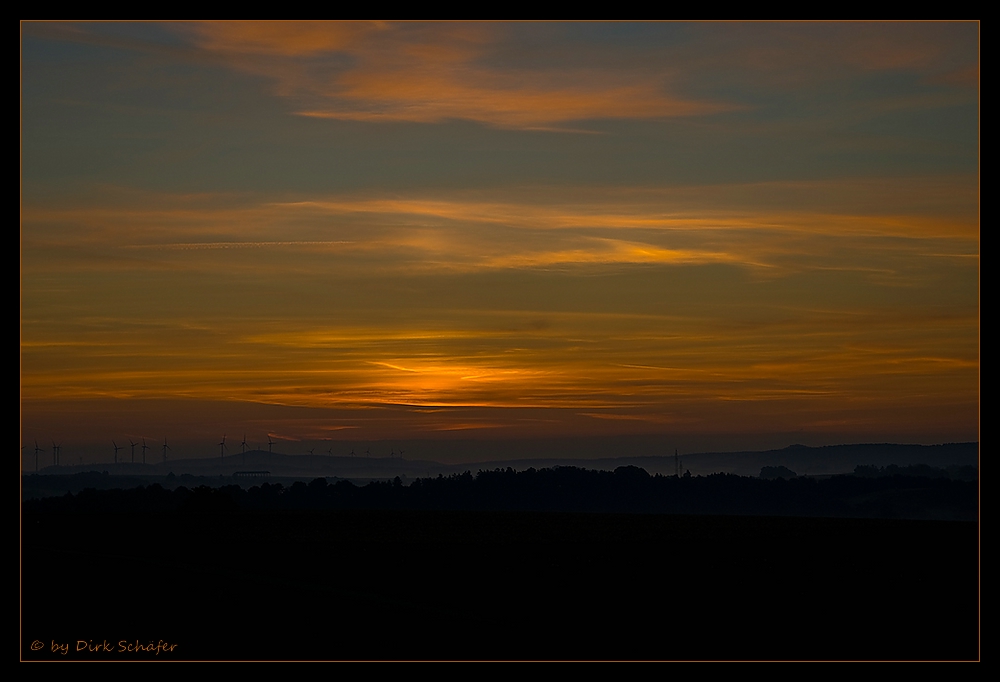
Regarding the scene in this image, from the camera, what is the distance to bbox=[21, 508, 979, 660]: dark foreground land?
49.2 meters

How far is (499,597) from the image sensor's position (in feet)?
224

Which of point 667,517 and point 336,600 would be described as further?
point 667,517

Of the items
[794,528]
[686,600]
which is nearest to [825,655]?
[686,600]

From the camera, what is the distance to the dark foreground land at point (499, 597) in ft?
161

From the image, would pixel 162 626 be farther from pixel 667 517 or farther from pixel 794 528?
pixel 667 517

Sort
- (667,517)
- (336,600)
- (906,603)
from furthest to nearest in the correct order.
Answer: (667,517) → (906,603) → (336,600)

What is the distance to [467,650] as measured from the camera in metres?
48.2

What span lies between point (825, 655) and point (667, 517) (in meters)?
126

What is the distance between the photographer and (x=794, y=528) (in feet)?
456
